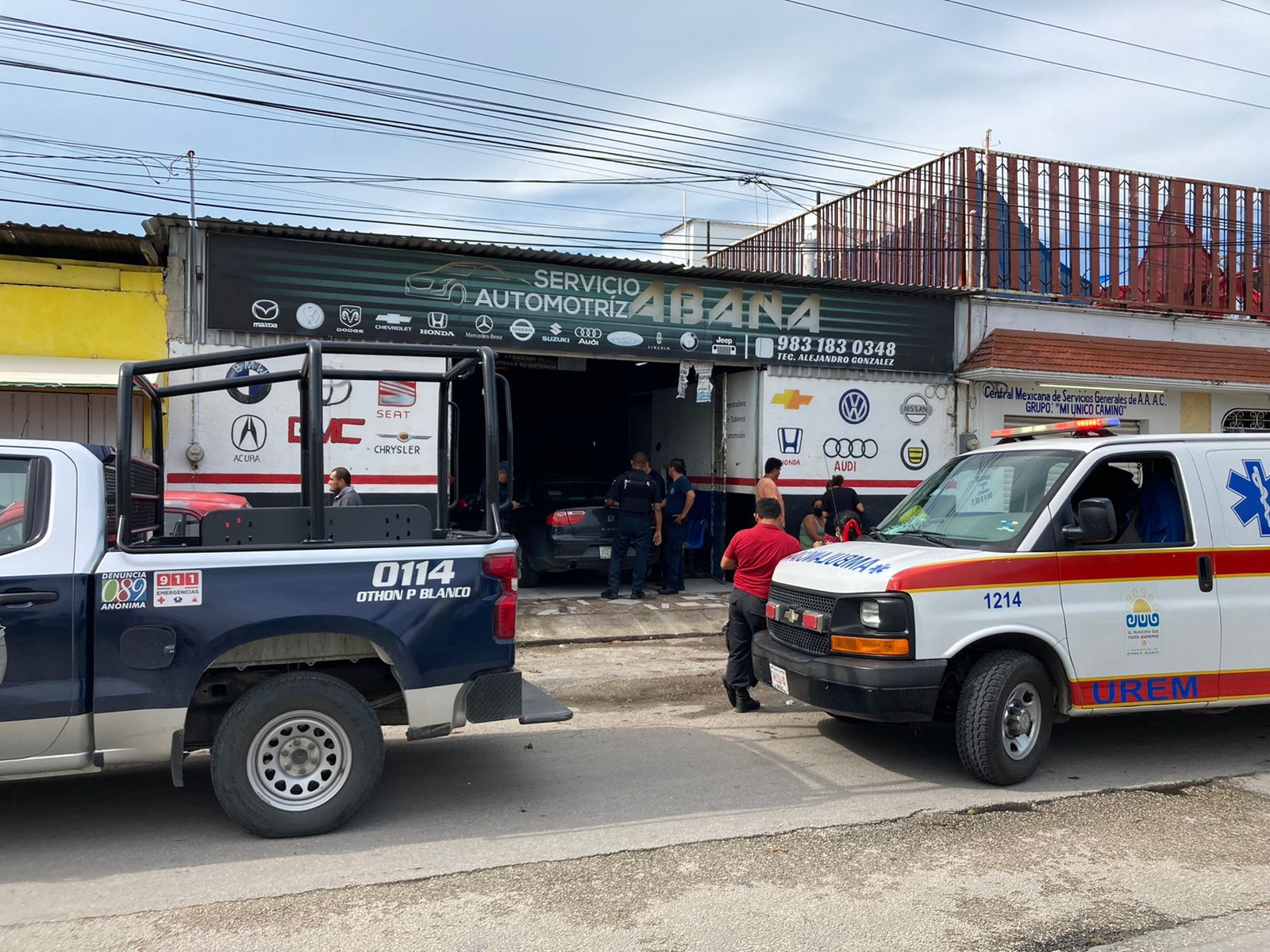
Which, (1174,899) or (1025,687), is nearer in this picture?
(1174,899)

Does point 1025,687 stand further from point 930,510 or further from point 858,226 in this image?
point 858,226

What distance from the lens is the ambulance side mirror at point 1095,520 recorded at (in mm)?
5938

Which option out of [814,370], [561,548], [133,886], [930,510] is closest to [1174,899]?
[930,510]

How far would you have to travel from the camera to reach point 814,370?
15.0 metres

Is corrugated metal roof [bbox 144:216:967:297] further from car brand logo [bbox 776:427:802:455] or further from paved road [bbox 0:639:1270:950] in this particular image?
paved road [bbox 0:639:1270:950]

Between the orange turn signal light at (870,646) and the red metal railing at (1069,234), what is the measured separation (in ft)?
35.1

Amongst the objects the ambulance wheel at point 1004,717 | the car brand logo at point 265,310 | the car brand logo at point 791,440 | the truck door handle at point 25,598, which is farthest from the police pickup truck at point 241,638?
the car brand logo at point 791,440

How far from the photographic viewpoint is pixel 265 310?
39.3ft

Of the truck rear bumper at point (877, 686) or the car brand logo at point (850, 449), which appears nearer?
the truck rear bumper at point (877, 686)

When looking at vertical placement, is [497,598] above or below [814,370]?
below

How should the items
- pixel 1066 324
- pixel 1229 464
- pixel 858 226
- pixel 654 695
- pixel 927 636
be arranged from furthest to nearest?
pixel 858 226, pixel 1066 324, pixel 654 695, pixel 1229 464, pixel 927 636

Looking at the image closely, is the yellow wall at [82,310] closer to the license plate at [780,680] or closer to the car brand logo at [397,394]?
the car brand logo at [397,394]

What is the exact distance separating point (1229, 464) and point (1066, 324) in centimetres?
1039

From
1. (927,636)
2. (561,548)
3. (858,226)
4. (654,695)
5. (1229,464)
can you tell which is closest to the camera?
(927,636)
